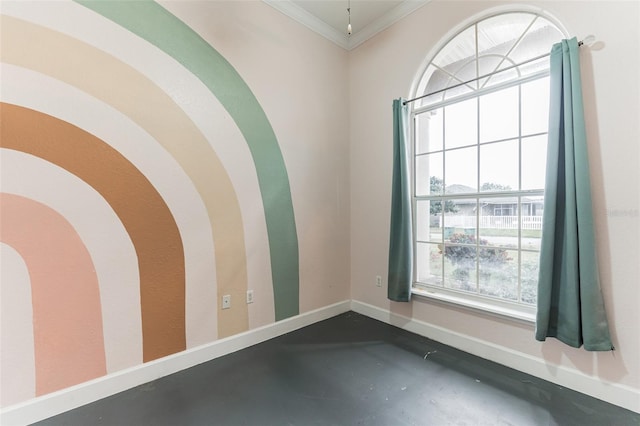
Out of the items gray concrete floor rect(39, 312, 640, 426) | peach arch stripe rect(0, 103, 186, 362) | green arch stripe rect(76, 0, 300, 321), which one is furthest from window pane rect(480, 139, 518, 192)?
peach arch stripe rect(0, 103, 186, 362)

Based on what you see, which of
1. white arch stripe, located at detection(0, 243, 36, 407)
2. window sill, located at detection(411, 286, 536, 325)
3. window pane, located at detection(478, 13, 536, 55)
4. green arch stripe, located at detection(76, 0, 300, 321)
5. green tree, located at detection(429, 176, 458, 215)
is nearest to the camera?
white arch stripe, located at detection(0, 243, 36, 407)

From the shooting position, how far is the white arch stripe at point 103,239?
1545mm

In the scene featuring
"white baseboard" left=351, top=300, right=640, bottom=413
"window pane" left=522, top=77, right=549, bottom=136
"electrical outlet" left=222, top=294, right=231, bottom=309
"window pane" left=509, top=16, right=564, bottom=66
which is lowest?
"white baseboard" left=351, top=300, right=640, bottom=413

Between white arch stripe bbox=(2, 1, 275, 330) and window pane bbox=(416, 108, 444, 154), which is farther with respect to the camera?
window pane bbox=(416, 108, 444, 154)

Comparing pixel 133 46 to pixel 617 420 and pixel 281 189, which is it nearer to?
pixel 281 189

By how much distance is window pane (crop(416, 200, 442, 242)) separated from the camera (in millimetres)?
2559

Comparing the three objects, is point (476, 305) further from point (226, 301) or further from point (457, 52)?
point (457, 52)

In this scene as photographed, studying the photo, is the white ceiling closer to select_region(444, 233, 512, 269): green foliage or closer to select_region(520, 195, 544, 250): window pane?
select_region(520, 195, 544, 250): window pane

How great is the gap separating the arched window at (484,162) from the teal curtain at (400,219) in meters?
0.16

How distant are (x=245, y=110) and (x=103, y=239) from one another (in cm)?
145

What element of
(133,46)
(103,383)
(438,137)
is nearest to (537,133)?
(438,137)

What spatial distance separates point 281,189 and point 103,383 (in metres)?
1.88

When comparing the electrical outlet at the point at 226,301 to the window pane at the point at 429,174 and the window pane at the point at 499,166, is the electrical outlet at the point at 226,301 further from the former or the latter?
the window pane at the point at 499,166

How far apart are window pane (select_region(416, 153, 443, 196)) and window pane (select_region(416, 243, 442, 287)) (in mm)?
534
